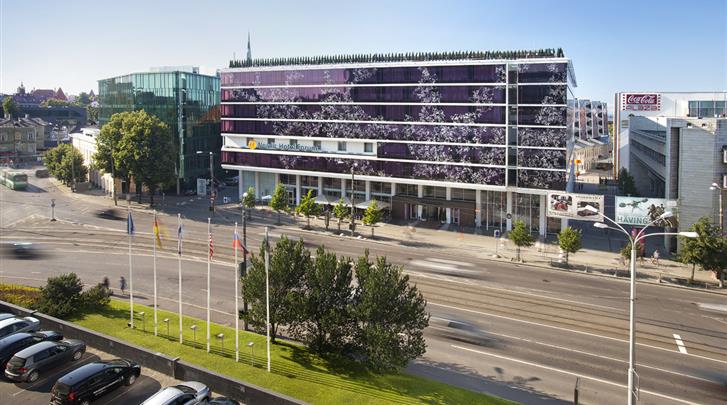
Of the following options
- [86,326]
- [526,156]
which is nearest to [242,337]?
[86,326]

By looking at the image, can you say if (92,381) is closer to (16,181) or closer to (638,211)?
(638,211)

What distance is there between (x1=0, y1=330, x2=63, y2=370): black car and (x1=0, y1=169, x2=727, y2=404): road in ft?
34.3

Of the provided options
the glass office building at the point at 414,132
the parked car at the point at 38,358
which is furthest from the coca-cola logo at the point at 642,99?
the parked car at the point at 38,358

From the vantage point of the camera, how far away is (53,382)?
1160 inches

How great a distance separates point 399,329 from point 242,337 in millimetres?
11574

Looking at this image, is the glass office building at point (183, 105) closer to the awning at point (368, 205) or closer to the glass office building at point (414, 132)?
the glass office building at point (414, 132)

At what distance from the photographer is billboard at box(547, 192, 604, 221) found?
204 feet

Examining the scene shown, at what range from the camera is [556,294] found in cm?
4847

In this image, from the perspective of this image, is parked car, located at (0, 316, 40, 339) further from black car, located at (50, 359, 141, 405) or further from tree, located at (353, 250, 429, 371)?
tree, located at (353, 250, 429, 371)

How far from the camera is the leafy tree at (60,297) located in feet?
126

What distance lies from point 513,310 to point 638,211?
981 inches

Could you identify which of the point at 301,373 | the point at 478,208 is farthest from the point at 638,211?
the point at 301,373

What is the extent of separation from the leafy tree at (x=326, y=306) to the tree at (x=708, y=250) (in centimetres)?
3567

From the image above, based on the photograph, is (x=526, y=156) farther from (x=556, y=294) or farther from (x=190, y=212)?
(x=190, y=212)
